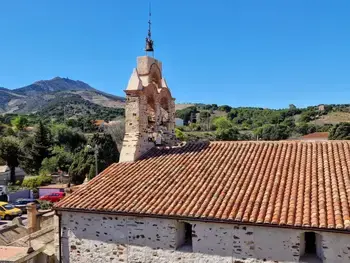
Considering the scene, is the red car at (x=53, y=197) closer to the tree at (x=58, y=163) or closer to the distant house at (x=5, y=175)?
the distant house at (x=5, y=175)

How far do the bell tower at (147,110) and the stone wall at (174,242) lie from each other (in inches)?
126

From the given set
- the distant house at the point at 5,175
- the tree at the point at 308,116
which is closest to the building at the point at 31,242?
the distant house at the point at 5,175

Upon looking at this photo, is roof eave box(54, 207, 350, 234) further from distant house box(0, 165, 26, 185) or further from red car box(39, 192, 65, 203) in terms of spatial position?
distant house box(0, 165, 26, 185)

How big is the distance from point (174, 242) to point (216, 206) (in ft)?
5.01

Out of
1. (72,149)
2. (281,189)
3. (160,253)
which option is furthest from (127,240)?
(72,149)

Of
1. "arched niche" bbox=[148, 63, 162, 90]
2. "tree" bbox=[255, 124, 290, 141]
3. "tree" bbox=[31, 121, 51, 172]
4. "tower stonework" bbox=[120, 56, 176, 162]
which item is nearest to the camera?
"tower stonework" bbox=[120, 56, 176, 162]

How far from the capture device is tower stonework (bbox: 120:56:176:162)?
1279cm

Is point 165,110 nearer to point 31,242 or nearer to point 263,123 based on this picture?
point 31,242

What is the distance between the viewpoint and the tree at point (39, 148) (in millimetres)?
47906

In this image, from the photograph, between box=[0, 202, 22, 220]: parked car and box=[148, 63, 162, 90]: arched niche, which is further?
box=[0, 202, 22, 220]: parked car

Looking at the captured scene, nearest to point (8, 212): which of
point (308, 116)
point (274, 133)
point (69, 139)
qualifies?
point (69, 139)

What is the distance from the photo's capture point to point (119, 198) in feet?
32.9

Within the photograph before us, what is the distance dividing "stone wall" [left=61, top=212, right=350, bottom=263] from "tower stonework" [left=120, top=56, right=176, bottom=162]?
3198 millimetres

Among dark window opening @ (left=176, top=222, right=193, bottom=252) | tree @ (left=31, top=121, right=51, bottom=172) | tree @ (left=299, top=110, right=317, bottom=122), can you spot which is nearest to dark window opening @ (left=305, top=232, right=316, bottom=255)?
dark window opening @ (left=176, top=222, right=193, bottom=252)
